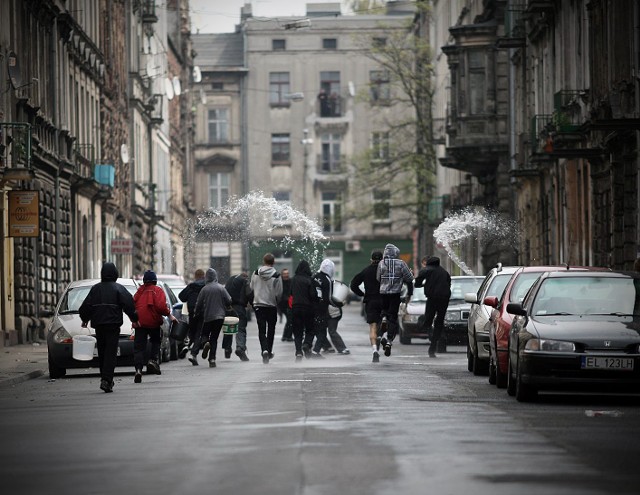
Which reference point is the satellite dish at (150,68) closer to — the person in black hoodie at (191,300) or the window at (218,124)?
the window at (218,124)

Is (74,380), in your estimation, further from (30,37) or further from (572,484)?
(30,37)

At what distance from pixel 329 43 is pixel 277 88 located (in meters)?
4.17

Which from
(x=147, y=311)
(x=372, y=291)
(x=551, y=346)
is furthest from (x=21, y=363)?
(x=551, y=346)

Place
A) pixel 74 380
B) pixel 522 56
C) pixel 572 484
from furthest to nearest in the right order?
pixel 522 56, pixel 74 380, pixel 572 484

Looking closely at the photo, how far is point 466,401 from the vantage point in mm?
19328

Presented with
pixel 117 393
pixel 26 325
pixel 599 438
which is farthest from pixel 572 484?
pixel 26 325

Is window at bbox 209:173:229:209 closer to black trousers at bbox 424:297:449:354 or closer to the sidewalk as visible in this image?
the sidewalk

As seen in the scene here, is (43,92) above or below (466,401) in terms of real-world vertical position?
above

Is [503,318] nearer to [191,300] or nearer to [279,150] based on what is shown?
[191,300]

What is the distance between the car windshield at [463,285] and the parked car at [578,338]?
18.3 meters

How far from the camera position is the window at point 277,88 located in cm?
11262

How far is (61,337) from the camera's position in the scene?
27.5 metres

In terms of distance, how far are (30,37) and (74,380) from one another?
1928 cm

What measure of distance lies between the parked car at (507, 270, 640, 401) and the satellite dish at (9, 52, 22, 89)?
71.8ft
